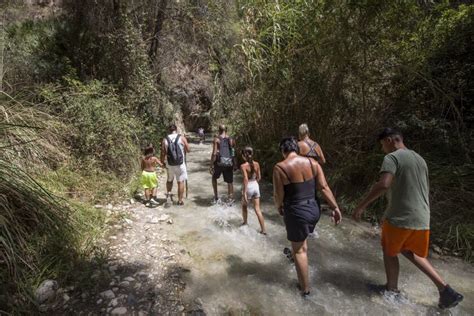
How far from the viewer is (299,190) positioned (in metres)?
3.12

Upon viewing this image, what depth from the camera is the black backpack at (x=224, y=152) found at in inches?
233

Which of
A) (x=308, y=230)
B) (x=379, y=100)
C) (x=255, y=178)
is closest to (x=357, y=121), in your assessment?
(x=379, y=100)

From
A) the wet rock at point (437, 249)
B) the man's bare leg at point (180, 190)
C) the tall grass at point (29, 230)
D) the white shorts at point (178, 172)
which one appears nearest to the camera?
the tall grass at point (29, 230)

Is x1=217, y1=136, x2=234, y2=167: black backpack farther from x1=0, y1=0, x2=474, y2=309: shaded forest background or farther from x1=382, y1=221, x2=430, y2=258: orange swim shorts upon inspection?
x1=382, y1=221, x2=430, y2=258: orange swim shorts

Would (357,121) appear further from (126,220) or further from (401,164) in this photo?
(126,220)

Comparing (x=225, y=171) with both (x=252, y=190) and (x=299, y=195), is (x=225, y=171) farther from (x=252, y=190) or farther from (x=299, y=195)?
(x=299, y=195)

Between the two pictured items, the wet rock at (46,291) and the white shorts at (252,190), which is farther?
the white shorts at (252,190)

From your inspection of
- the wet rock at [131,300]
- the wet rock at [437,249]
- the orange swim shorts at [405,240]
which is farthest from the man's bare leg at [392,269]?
the wet rock at [131,300]

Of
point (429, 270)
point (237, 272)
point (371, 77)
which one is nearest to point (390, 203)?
point (429, 270)

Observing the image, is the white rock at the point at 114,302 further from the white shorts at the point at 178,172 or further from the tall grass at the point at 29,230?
the white shorts at the point at 178,172

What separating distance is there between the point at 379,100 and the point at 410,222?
4.34 m

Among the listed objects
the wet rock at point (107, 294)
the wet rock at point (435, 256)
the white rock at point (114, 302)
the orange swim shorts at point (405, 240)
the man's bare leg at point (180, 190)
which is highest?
the orange swim shorts at point (405, 240)

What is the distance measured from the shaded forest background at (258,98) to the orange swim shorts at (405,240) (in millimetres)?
2155

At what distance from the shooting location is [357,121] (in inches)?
264
